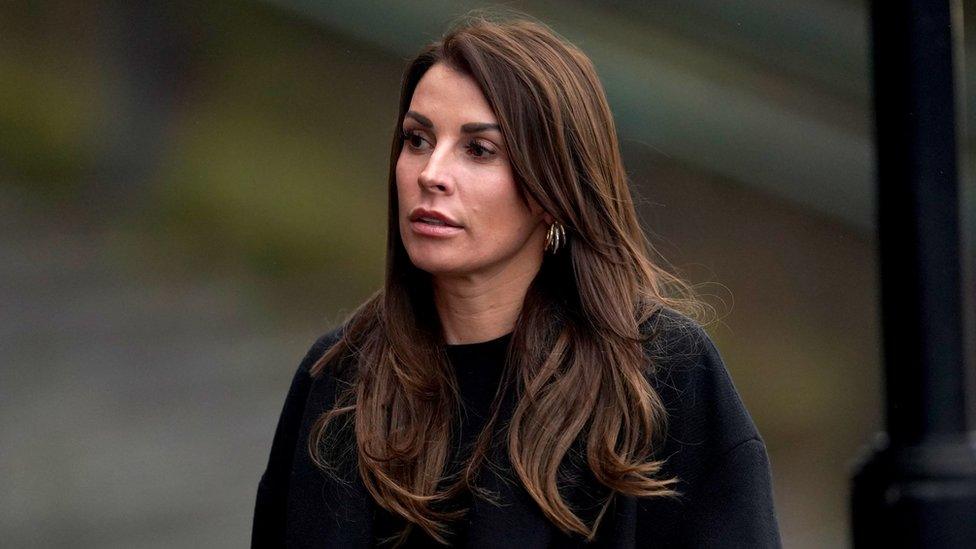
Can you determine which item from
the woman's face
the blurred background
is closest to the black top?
the woman's face

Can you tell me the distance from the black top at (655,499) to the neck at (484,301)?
28 mm

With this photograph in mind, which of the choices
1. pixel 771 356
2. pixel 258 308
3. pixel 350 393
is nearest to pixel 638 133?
pixel 771 356

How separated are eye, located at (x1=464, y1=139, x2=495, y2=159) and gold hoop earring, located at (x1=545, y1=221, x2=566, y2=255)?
0.75 ft

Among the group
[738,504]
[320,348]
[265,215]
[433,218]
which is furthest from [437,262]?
[265,215]

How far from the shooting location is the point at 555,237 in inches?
127

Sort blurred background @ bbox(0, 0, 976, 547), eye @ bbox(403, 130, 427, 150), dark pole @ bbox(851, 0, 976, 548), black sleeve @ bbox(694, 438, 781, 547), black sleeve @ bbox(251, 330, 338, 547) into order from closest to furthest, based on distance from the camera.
→ dark pole @ bbox(851, 0, 976, 548), black sleeve @ bbox(694, 438, 781, 547), eye @ bbox(403, 130, 427, 150), black sleeve @ bbox(251, 330, 338, 547), blurred background @ bbox(0, 0, 976, 547)

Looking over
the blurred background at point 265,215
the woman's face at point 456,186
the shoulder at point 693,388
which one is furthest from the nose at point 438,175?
the blurred background at point 265,215

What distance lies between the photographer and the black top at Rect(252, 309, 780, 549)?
119 inches

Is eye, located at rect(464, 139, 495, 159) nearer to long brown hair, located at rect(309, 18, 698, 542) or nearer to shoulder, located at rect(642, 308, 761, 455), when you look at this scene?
long brown hair, located at rect(309, 18, 698, 542)

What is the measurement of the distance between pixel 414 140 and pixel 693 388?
0.76 metres

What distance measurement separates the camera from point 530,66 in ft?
10.1

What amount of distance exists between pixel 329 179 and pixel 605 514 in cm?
425

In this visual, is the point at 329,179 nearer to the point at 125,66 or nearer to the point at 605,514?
the point at 125,66

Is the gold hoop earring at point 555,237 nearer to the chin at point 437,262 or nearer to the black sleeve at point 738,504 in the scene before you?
the chin at point 437,262
